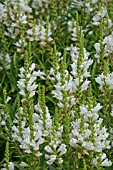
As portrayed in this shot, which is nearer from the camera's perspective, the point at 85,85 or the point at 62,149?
the point at 62,149

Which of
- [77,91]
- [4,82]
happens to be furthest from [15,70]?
[77,91]

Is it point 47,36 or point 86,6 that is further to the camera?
point 86,6

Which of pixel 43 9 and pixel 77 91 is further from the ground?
pixel 43 9

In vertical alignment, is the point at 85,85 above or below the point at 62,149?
above

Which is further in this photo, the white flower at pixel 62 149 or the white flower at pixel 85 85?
the white flower at pixel 85 85

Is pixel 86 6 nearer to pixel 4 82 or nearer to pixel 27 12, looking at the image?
pixel 27 12

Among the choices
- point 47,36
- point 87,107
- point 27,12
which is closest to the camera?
point 87,107

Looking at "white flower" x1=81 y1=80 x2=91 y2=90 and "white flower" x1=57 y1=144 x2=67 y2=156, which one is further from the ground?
"white flower" x1=81 y1=80 x2=91 y2=90

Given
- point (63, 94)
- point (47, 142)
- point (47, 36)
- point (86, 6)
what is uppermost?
point (86, 6)

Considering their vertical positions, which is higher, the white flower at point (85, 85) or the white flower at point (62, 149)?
the white flower at point (85, 85)

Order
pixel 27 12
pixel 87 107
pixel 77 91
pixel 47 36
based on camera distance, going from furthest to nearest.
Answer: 1. pixel 27 12
2. pixel 47 36
3. pixel 77 91
4. pixel 87 107

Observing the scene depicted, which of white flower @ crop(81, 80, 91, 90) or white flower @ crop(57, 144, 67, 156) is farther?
white flower @ crop(81, 80, 91, 90)
